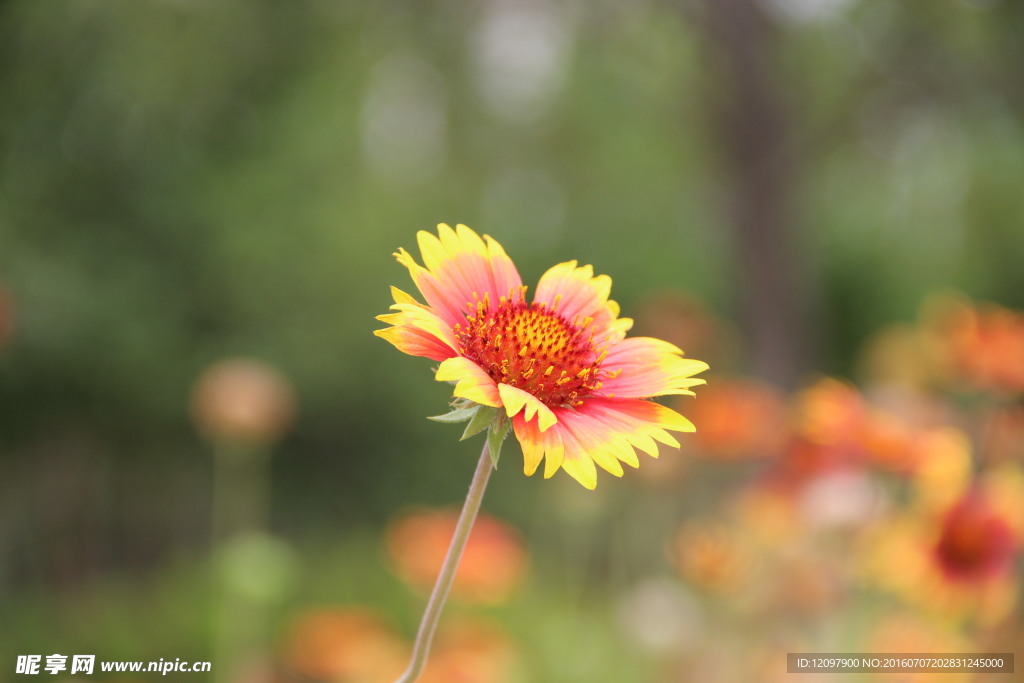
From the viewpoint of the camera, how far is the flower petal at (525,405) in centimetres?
65

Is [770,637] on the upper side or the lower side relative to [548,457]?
lower

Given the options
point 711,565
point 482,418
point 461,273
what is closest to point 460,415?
point 482,418

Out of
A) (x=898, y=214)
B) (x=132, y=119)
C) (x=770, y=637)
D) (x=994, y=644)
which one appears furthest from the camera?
(x=898, y=214)

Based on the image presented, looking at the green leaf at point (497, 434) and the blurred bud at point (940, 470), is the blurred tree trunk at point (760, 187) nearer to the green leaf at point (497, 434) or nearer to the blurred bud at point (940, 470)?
the blurred bud at point (940, 470)

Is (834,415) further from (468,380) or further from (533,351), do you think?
(468,380)

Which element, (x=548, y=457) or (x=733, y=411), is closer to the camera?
(x=548, y=457)

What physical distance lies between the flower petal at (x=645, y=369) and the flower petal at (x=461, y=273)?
0.37ft

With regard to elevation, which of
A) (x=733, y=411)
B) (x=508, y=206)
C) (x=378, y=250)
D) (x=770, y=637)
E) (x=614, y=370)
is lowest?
(x=770, y=637)

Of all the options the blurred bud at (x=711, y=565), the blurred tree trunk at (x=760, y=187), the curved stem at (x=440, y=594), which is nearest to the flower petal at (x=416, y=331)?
the curved stem at (x=440, y=594)

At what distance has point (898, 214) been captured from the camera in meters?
8.16

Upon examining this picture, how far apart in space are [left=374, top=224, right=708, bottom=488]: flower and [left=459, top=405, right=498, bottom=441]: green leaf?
0.04ft

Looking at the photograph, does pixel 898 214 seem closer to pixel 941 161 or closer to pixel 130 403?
pixel 941 161

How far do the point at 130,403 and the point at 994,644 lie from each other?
11.8 feet

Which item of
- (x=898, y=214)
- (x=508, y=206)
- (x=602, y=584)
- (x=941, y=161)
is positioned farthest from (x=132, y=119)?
(x=898, y=214)
